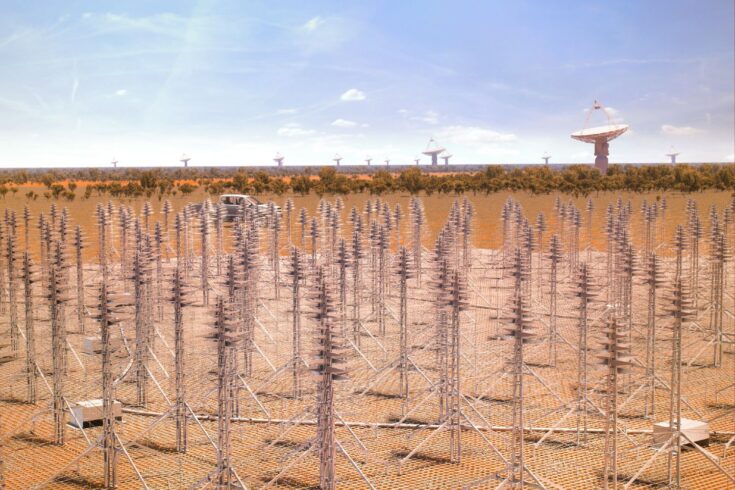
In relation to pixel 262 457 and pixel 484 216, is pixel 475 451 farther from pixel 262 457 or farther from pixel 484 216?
pixel 484 216

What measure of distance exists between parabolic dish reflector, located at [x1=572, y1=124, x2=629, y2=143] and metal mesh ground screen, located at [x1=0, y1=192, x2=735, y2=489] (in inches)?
3618

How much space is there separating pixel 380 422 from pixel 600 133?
10297 centimetres

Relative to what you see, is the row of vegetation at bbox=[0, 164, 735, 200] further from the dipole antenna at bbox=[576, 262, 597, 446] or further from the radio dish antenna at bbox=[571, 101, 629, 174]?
the dipole antenna at bbox=[576, 262, 597, 446]

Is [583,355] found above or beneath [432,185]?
beneath

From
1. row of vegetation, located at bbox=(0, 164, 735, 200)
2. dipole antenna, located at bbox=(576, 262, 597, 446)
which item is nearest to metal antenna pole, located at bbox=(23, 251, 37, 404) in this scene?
dipole antenna, located at bbox=(576, 262, 597, 446)

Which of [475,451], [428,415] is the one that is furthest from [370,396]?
[475,451]

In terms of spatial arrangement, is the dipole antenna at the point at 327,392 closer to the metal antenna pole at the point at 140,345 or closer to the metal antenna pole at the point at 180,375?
the metal antenna pole at the point at 180,375

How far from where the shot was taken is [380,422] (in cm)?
1578

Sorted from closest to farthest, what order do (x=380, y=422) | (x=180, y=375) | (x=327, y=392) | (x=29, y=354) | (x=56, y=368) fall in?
(x=327, y=392), (x=180, y=375), (x=56, y=368), (x=380, y=422), (x=29, y=354)

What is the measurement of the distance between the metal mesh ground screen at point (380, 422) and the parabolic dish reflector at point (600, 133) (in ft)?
302

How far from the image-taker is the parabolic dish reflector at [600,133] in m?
109

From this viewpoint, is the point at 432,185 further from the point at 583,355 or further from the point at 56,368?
the point at 56,368

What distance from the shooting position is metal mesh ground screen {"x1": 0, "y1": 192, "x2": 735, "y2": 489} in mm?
13227

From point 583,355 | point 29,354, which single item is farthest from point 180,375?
point 583,355
